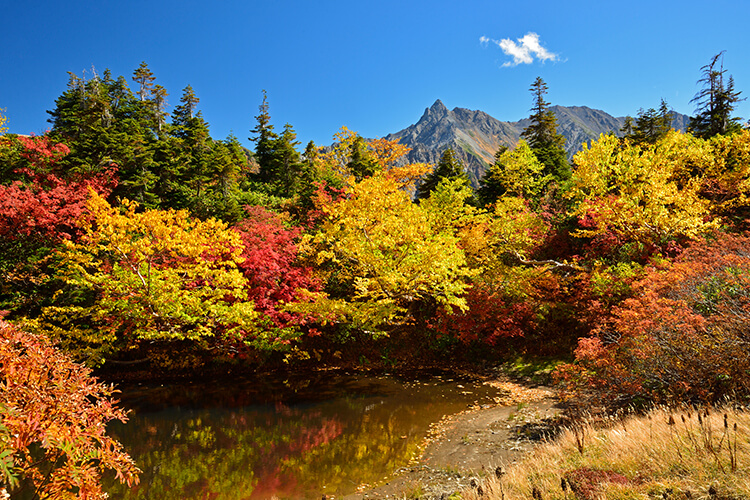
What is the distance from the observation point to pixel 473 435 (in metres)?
9.34

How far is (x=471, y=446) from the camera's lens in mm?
8719

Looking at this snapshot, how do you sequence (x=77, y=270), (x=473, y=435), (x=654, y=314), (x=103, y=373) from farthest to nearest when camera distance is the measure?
(x=103, y=373) < (x=77, y=270) < (x=473, y=435) < (x=654, y=314)

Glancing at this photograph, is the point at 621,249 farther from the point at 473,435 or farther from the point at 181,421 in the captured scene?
the point at 181,421

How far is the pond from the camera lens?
782 cm

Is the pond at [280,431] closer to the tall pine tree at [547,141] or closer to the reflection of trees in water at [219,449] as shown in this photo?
the reflection of trees in water at [219,449]

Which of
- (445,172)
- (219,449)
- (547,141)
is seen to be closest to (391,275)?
(219,449)

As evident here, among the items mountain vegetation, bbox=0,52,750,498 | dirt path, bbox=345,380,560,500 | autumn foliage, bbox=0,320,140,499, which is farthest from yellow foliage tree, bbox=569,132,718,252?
autumn foliage, bbox=0,320,140,499

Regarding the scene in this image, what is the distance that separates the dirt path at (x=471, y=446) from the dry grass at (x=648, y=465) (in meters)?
0.84

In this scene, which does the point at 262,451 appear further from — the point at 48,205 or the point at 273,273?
the point at 48,205

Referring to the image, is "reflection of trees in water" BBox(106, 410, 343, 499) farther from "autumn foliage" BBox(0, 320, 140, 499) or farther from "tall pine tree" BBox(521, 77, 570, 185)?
"tall pine tree" BBox(521, 77, 570, 185)

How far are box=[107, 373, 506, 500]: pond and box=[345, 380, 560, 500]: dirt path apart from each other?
46 centimetres

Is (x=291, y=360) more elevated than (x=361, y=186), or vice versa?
(x=361, y=186)

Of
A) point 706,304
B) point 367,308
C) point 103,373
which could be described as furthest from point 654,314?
point 103,373

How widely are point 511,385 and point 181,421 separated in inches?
459
